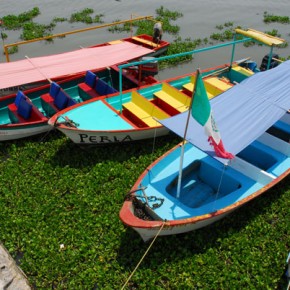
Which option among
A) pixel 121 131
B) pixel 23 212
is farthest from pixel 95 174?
pixel 23 212

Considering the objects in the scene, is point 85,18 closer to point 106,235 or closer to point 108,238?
point 106,235

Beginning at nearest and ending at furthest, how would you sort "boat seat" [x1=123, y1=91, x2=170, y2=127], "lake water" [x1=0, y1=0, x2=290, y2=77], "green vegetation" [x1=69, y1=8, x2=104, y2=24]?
"boat seat" [x1=123, y1=91, x2=170, y2=127], "lake water" [x1=0, y1=0, x2=290, y2=77], "green vegetation" [x1=69, y1=8, x2=104, y2=24]

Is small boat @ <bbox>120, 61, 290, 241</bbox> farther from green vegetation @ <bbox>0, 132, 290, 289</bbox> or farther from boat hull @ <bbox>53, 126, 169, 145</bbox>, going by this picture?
boat hull @ <bbox>53, 126, 169, 145</bbox>

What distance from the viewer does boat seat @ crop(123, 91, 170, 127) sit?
1380 cm

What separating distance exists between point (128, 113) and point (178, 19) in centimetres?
1651

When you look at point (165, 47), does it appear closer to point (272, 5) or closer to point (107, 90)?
point (107, 90)

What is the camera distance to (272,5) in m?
32.5

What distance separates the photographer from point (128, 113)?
1449 centimetres

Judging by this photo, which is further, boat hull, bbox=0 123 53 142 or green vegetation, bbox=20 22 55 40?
green vegetation, bbox=20 22 55 40

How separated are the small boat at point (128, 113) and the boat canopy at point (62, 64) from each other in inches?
78.3

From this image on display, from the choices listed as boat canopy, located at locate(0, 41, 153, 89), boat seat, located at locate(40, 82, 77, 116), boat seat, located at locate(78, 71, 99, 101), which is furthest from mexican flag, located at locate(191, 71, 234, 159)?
boat canopy, located at locate(0, 41, 153, 89)

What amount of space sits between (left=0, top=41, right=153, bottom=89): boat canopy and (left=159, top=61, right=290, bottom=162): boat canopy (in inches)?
246

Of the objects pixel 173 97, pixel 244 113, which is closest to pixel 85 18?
pixel 173 97

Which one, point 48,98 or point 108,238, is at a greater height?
point 48,98
